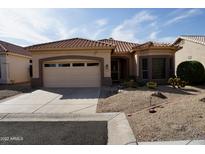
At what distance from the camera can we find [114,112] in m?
9.47

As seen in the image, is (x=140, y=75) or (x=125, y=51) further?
(x=125, y=51)

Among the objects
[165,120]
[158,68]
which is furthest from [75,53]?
[165,120]

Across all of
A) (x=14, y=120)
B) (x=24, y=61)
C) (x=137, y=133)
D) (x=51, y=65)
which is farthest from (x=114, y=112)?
(x=24, y=61)

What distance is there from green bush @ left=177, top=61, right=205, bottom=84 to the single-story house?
1272 millimetres

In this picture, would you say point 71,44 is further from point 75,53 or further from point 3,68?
point 3,68

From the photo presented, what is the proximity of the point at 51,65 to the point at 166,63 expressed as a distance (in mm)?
9435

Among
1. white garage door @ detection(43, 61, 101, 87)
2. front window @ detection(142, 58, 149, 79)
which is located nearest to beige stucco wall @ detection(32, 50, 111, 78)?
white garage door @ detection(43, 61, 101, 87)

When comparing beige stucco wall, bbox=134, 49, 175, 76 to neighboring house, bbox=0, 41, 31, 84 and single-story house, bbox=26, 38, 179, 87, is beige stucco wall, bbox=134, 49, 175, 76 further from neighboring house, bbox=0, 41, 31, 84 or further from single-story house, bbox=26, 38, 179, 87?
neighboring house, bbox=0, 41, 31, 84

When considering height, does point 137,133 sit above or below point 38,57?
below

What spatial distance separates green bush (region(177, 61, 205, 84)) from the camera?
58.1 ft

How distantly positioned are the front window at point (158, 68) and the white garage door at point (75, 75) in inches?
179
